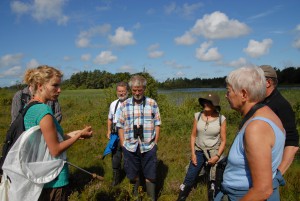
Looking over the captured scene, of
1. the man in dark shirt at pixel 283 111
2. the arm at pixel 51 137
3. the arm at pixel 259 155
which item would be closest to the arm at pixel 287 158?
the man in dark shirt at pixel 283 111

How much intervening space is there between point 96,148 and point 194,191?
402cm

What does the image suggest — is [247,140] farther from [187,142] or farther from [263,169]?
[187,142]

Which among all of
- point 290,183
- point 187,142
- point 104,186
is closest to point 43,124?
point 104,186

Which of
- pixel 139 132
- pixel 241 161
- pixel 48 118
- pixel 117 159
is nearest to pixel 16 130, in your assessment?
pixel 48 118

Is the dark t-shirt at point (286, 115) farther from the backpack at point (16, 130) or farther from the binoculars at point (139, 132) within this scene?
the backpack at point (16, 130)

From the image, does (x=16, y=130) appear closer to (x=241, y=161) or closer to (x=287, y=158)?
(x=241, y=161)

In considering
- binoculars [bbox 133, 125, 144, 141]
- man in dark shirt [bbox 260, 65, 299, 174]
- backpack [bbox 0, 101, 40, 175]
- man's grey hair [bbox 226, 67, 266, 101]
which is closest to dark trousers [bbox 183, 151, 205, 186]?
binoculars [bbox 133, 125, 144, 141]

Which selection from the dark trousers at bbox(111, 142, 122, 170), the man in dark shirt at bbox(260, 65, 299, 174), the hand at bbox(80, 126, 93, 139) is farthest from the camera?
the dark trousers at bbox(111, 142, 122, 170)

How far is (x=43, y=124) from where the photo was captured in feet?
7.82

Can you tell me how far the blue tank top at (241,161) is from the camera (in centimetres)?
189

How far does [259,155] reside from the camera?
5.76 ft

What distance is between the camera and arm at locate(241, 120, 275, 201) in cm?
176

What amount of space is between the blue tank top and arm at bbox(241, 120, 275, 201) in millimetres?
73

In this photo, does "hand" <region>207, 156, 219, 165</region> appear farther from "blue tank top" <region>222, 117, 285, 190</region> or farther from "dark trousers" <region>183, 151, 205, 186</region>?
"blue tank top" <region>222, 117, 285, 190</region>
